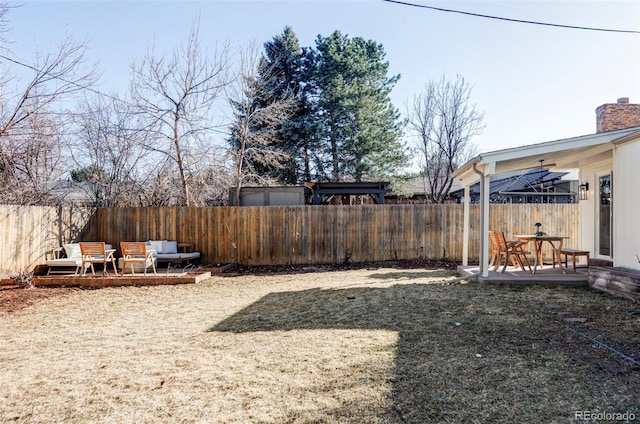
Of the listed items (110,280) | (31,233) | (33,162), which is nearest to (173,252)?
(110,280)

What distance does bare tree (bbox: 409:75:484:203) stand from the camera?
1515cm

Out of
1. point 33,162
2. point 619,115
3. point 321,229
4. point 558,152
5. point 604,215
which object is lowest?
point 321,229

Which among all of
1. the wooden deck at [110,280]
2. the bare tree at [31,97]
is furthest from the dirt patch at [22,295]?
the bare tree at [31,97]

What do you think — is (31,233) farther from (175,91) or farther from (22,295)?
(175,91)

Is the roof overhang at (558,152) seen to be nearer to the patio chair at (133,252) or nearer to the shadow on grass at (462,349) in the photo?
the shadow on grass at (462,349)

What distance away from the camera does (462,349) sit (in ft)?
12.3

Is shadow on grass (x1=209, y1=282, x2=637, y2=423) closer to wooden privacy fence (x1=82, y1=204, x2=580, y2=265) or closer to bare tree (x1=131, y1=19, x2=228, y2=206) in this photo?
wooden privacy fence (x1=82, y1=204, x2=580, y2=265)

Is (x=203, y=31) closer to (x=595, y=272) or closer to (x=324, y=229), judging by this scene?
(x=324, y=229)

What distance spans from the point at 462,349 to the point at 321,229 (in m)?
7.16

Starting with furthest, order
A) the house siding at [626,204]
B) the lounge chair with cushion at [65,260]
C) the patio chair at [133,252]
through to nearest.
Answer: the lounge chair with cushion at [65,260], the patio chair at [133,252], the house siding at [626,204]

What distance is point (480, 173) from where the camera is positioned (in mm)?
7344

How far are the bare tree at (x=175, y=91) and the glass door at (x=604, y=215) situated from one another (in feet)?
33.3

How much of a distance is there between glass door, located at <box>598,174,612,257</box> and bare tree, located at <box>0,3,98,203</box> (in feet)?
36.7

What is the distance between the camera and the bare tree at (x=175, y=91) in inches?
452
